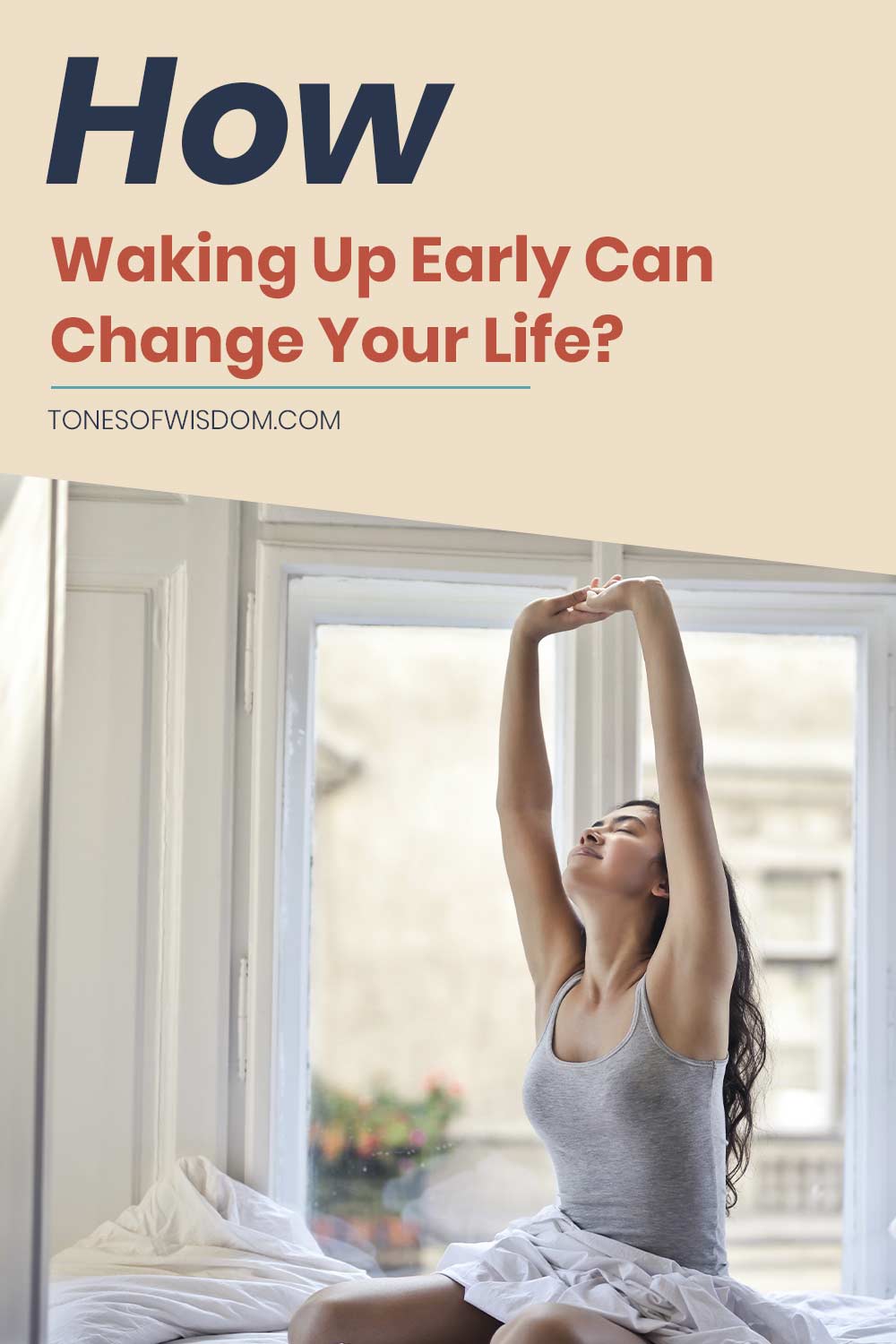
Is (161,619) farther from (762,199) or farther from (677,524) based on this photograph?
(762,199)

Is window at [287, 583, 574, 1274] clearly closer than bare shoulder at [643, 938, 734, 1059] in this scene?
No

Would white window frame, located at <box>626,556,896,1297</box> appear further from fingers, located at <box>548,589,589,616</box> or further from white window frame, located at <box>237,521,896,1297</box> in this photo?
fingers, located at <box>548,589,589,616</box>

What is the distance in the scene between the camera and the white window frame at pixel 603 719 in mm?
2199

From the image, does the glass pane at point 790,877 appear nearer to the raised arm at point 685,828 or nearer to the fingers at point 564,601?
the fingers at point 564,601

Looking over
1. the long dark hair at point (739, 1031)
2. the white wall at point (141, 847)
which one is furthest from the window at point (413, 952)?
the long dark hair at point (739, 1031)

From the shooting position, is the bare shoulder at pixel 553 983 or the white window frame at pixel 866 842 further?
the white window frame at pixel 866 842

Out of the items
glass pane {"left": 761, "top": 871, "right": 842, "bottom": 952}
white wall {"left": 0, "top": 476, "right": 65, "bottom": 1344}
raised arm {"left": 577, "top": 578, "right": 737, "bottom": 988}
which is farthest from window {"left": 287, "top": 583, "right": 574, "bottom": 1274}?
white wall {"left": 0, "top": 476, "right": 65, "bottom": 1344}

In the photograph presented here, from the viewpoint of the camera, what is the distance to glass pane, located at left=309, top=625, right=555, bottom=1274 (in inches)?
89.5

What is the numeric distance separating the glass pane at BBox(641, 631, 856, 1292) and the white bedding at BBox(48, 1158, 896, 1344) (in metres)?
0.45

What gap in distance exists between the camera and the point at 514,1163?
90.5 inches

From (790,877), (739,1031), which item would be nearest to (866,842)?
(790,877)

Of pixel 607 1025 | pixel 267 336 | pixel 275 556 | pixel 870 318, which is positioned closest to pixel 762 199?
pixel 870 318

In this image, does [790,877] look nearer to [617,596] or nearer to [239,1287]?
[617,596]

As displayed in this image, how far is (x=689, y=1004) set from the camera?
1.54m
